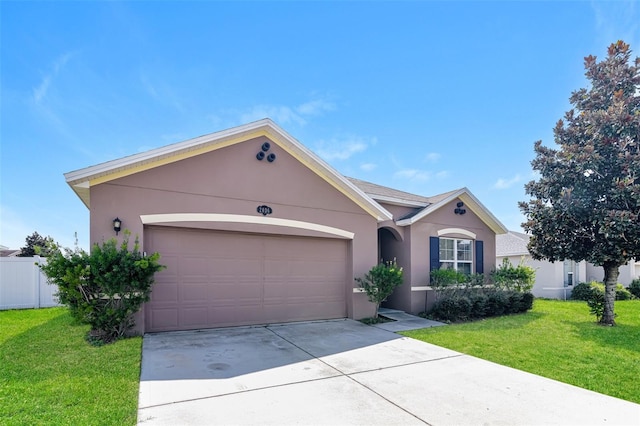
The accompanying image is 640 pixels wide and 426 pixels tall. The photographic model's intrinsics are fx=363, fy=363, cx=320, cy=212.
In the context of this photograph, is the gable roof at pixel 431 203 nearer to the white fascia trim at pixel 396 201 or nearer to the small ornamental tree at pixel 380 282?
the white fascia trim at pixel 396 201

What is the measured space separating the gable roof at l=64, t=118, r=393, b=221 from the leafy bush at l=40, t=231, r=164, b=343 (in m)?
1.49

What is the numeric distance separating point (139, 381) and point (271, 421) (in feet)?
7.76

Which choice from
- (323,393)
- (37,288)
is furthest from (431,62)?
(37,288)

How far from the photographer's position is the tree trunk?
10734 mm

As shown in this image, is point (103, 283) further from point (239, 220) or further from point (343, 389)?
point (343, 389)

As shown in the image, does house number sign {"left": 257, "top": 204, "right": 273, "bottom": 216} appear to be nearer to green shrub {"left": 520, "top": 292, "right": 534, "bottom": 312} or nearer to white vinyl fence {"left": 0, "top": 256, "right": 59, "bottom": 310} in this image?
white vinyl fence {"left": 0, "top": 256, "right": 59, "bottom": 310}

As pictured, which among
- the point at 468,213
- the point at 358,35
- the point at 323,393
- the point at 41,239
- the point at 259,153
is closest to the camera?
the point at 323,393

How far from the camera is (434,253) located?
13.2 m

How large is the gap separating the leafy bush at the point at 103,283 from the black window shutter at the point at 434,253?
9.22m

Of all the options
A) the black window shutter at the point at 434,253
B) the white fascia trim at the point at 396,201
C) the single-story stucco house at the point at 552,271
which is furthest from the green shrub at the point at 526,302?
the white fascia trim at the point at 396,201

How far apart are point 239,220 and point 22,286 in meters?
→ 10.6

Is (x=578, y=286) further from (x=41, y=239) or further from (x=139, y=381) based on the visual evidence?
(x=41, y=239)

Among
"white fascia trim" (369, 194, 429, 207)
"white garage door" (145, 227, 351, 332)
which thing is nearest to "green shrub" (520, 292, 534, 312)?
"white fascia trim" (369, 194, 429, 207)

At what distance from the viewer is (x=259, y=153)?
9.70 metres
